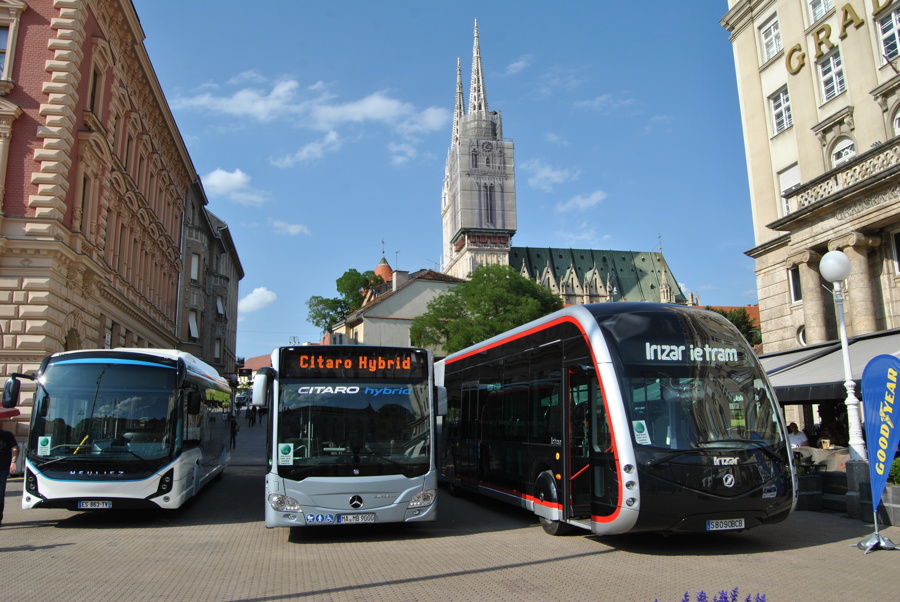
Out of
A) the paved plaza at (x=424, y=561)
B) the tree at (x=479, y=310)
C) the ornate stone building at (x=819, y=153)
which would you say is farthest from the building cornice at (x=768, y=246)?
the tree at (x=479, y=310)

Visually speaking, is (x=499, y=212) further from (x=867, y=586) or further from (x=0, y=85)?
(x=867, y=586)

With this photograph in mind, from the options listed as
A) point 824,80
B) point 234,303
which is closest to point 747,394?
point 824,80

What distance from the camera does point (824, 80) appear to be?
2300 centimetres

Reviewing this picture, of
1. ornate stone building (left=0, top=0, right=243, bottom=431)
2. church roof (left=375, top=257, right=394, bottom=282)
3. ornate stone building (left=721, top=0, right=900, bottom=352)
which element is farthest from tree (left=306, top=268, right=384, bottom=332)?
ornate stone building (left=721, top=0, right=900, bottom=352)

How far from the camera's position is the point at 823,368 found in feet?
56.5

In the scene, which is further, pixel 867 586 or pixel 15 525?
pixel 15 525

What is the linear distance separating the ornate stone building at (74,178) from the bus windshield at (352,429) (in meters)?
12.8

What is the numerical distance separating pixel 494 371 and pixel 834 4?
17689 mm

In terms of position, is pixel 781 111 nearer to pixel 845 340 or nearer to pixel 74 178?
pixel 845 340

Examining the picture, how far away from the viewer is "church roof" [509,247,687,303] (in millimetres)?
132125

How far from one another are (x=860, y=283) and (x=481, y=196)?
314 feet

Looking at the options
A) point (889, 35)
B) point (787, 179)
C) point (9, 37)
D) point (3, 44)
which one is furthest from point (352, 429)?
point (787, 179)

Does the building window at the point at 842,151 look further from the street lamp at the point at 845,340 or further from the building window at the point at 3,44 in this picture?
the building window at the point at 3,44

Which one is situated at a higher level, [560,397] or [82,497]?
[560,397]
